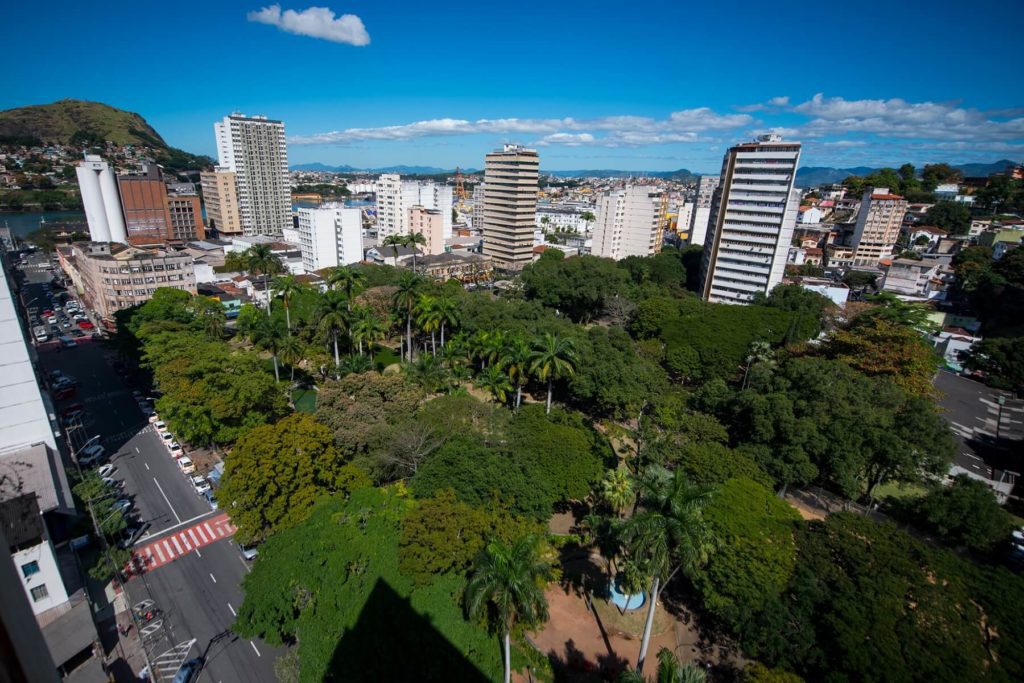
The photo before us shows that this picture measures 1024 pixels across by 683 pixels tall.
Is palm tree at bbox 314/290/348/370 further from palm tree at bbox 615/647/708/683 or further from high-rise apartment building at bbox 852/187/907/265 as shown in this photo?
high-rise apartment building at bbox 852/187/907/265

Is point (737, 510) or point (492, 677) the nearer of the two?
point (492, 677)

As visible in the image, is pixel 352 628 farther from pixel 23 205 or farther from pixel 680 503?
pixel 23 205

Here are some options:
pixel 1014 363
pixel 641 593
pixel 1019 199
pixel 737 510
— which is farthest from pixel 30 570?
pixel 1019 199

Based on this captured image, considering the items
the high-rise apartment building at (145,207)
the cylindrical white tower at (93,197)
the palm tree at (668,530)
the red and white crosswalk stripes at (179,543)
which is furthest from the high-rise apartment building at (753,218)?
the cylindrical white tower at (93,197)

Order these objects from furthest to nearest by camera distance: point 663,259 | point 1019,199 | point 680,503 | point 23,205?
point 23,205 < point 1019,199 < point 663,259 < point 680,503

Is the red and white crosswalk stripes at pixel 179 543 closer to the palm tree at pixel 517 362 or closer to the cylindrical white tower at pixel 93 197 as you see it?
the palm tree at pixel 517 362

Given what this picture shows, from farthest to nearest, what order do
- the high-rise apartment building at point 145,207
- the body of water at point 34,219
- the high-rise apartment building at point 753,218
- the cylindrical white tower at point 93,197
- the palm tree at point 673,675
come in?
the body of water at point 34,219
the high-rise apartment building at point 145,207
the cylindrical white tower at point 93,197
the high-rise apartment building at point 753,218
the palm tree at point 673,675

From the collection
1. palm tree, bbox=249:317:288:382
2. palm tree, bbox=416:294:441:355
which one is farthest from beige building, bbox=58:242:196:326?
palm tree, bbox=416:294:441:355
